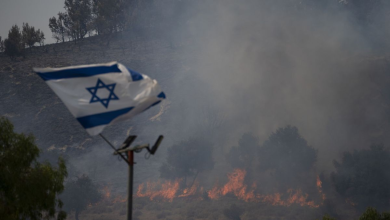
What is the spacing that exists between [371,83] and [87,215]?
69.4 metres

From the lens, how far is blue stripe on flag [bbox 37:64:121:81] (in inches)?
431

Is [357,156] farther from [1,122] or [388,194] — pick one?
[1,122]

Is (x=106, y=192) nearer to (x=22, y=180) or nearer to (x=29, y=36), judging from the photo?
(x=22, y=180)

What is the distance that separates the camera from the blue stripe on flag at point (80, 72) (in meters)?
11.0

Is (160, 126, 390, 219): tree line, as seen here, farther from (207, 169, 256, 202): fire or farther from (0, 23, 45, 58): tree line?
(0, 23, 45, 58): tree line

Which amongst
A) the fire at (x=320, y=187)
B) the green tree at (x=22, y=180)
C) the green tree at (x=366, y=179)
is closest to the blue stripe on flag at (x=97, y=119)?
the green tree at (x=22, y=180)

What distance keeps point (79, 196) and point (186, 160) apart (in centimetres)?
1897

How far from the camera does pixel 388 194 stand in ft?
165

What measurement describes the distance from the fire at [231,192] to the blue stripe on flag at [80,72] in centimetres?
4917

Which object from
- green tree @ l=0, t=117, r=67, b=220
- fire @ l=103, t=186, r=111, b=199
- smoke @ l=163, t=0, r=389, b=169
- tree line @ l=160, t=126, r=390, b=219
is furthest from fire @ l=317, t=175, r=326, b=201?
green tree @ l=0, t=117, r=67, b=220

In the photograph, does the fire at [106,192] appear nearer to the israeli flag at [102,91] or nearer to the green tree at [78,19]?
the israeli flag at [102,91]

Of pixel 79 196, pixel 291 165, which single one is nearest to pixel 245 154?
pixel 291 165

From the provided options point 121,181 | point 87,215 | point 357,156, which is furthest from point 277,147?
point 87,215

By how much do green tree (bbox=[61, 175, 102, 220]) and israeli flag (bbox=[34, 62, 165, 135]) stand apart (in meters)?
44.7
